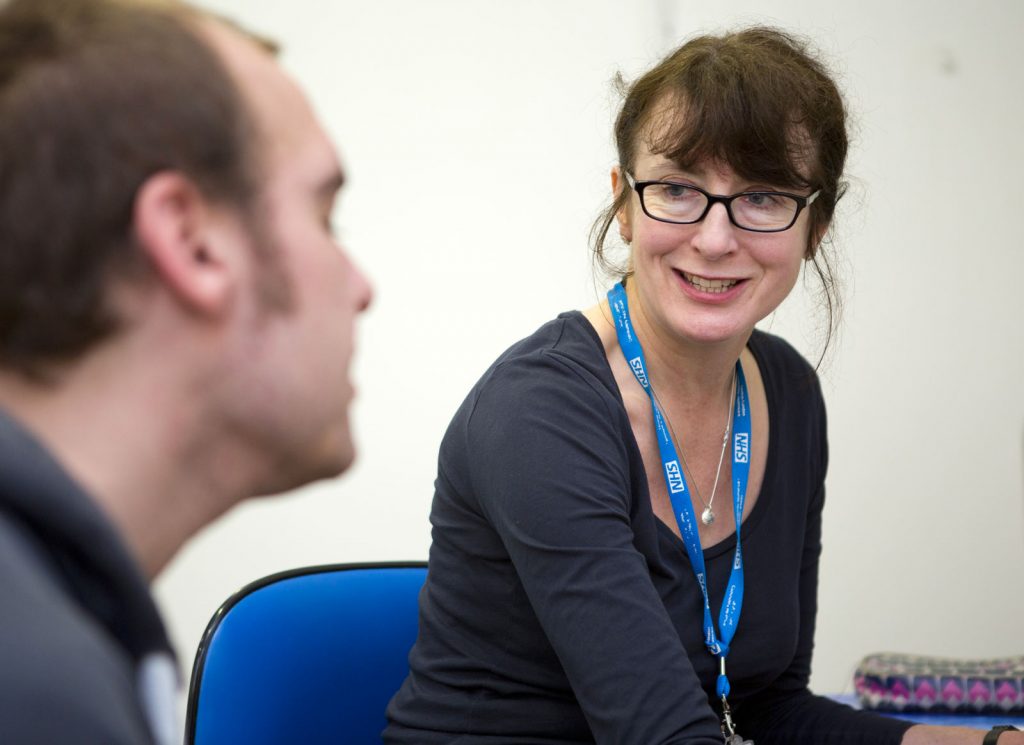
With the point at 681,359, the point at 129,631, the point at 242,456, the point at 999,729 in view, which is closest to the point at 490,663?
the point at 681,359

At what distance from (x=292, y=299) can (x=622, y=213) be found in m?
0.92

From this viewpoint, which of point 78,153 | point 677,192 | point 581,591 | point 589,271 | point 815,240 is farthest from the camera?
point 589,271

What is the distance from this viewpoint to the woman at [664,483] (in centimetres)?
116

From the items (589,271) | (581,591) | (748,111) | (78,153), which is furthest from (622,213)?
(589,271)

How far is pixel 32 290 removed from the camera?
58 cm

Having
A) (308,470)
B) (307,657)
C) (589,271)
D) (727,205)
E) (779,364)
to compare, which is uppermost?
(727,205)

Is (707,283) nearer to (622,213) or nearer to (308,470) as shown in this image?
(622,213)

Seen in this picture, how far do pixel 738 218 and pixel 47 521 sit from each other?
1030mm

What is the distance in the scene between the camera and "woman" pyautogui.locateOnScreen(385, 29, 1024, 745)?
1.16 meters

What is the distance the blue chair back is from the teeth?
0.53 m

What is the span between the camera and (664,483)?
1.36 m

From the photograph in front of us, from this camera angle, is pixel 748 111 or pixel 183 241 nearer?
pixel 183 241

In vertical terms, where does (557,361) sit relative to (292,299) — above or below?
below

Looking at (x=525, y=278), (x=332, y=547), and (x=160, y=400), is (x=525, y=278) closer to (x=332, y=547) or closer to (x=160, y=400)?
(x=332, y=547)
